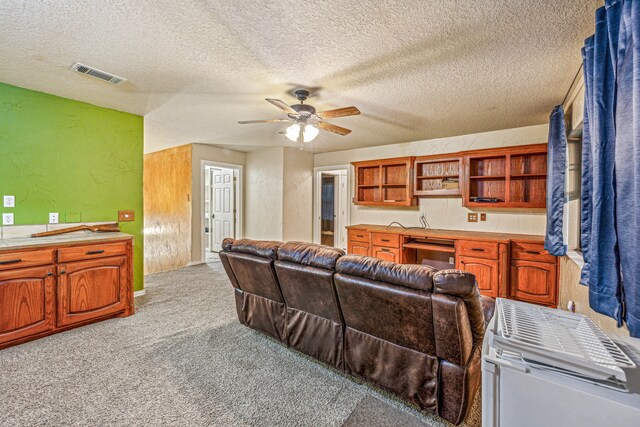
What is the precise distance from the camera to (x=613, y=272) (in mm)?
1200

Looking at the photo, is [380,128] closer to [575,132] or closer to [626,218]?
[575,132]

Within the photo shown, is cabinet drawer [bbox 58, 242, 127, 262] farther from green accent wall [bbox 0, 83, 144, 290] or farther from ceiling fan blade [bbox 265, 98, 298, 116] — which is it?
ceiling fan blade [bbox 265, 98, 298, 116]

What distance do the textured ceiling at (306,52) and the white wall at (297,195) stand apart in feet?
7.47

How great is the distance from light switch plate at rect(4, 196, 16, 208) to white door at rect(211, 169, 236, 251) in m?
3.58

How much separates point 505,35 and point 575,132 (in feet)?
5.10

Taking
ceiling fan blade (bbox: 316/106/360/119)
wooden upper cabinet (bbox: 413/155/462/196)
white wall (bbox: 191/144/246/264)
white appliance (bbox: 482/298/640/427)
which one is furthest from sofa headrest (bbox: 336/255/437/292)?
white wall (bbox: 191/144/246/264)

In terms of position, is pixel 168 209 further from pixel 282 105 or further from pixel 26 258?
pixel 282 105

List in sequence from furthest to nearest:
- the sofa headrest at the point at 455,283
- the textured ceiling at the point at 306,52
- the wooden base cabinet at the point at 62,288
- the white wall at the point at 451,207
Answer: the white wall at the point at 451,207
the wooden base cabinet at the point at 62,288
the textured ceiling at the point at 306,52
the sofa headrest at the point at 455,283

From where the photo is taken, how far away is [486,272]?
147 inches

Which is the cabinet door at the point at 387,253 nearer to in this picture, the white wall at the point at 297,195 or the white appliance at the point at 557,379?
the white wall at the point at 297,195

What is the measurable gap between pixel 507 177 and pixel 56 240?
5218 millimetres

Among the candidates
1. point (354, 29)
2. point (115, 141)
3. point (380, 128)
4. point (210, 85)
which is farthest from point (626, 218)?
point (115, 141)

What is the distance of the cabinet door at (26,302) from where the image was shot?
2307mm

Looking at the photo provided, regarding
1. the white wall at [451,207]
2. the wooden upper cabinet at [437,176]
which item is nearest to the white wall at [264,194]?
the white wall at [451,207]
